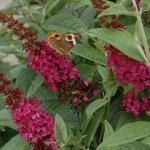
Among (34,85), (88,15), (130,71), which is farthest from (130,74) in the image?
(88,15)

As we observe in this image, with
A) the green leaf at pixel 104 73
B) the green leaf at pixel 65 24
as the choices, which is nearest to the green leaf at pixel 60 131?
the green leaf at pixel 104 73

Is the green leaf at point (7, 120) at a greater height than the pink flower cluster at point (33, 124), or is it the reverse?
the pink flower cluster at point (33, 124)

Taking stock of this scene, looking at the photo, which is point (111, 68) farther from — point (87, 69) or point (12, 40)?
point (12, 40)

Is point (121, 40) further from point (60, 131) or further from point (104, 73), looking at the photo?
point (60, 131)

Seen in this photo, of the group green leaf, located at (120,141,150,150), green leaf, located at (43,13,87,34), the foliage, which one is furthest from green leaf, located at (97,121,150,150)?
green leaf, located at (43,13,87,34)

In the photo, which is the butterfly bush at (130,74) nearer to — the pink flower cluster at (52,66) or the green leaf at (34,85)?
the pink flower cluster at (52,66)

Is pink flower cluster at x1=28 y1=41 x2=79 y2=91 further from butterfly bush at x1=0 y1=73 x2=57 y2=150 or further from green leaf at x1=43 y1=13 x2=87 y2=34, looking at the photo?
green leaf at x1=43 y1=13 x2=87 y2=34

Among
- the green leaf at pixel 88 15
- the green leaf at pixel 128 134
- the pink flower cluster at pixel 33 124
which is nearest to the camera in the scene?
the green leaf at pixel 128 134
